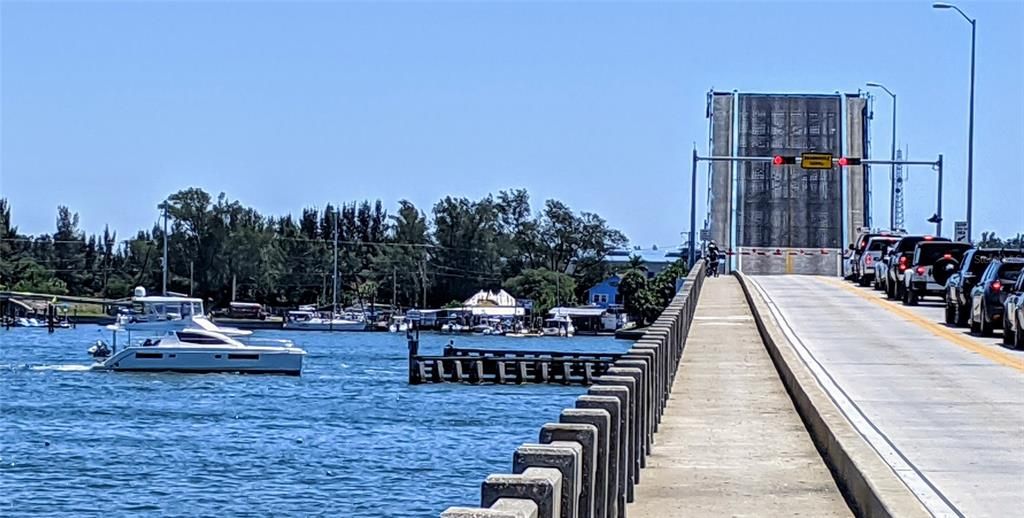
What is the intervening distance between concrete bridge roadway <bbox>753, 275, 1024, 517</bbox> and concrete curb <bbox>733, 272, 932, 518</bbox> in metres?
0.23

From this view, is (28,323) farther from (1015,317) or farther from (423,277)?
(1015,317)

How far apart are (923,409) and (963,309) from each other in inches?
634

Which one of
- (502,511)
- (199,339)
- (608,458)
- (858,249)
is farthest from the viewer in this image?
(199,339)

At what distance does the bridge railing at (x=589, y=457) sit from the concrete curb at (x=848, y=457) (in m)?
1.58

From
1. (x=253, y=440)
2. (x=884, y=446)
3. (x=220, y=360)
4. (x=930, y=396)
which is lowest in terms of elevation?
(x=253, y=440)

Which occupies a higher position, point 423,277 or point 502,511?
point 423,277

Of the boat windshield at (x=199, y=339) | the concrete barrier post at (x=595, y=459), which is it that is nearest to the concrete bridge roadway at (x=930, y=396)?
the concrete barrier post at (x=595, y=459)

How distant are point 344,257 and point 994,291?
139 meters

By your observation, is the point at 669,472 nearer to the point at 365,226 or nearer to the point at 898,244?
the point at 898,244

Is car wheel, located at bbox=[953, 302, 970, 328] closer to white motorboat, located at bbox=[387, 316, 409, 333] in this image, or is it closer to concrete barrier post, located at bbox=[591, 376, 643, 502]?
concrete barrier post, located at bbox=[591, 376, 643, 502]

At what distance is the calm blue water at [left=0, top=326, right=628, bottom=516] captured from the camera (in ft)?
104

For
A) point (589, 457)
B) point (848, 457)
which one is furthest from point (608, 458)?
point (848, 457)

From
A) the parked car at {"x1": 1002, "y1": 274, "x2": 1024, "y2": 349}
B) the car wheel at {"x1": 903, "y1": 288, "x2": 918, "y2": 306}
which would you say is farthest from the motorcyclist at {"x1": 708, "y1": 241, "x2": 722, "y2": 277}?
the parked car at {"x1": 1002, "y1": 274, "x2": 1024, "y2": 349}

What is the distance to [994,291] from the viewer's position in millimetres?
30391
